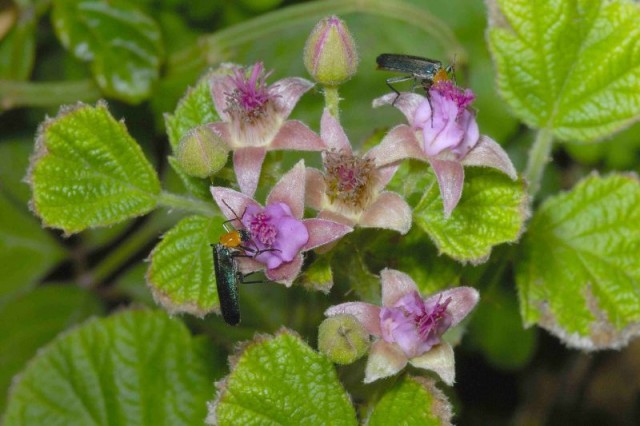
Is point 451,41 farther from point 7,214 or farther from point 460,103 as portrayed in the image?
point 7,214

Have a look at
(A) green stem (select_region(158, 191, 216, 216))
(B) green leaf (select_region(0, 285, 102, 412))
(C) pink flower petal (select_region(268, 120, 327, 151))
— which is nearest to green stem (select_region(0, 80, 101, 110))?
(B) green leaf (select_region(0, 285, 102, 412))

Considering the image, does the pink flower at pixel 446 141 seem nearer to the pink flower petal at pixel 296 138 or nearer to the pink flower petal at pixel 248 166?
the pink flower petal at pixel 296 138

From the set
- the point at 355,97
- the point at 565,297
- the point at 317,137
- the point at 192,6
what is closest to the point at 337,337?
the point at 317,137

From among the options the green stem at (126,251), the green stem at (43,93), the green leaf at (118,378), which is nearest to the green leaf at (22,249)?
the green stem at (126,251)

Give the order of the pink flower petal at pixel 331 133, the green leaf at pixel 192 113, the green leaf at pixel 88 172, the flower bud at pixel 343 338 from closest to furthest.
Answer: the flower bud at pixel 343 338 < the pink flower petal at pixel 331 133 < the green leaf at pixel 88 172 < the green leaf at pixel 192 113

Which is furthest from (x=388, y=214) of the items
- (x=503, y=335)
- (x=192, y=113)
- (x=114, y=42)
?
(x=503, y=335)
